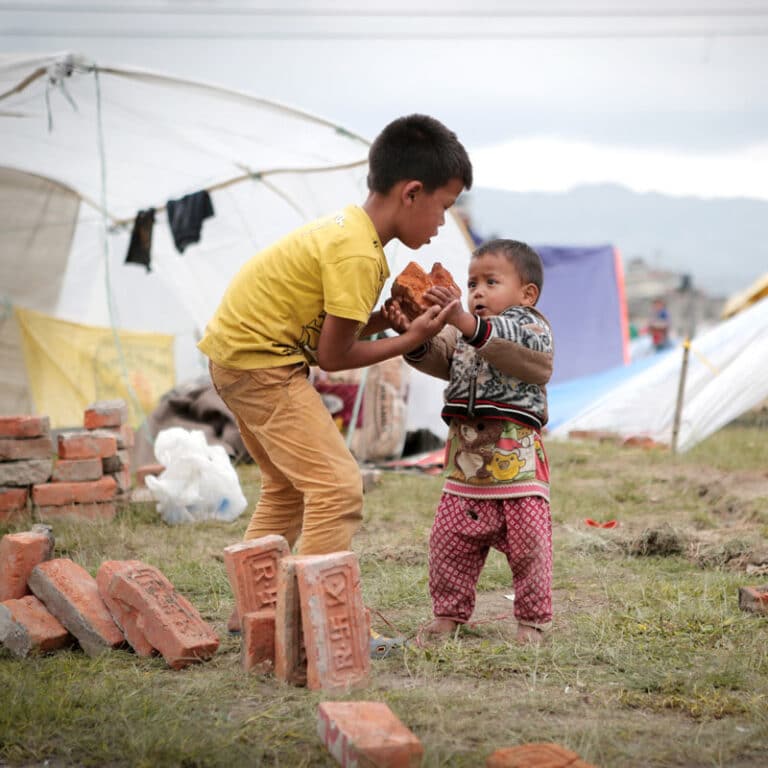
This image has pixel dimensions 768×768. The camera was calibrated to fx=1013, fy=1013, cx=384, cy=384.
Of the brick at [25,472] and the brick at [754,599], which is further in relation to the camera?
the brick at [25,472]

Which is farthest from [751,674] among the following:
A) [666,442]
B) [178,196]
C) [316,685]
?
[178,196]

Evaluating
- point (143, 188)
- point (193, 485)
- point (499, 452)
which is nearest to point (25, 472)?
Answer: point (193, 485)

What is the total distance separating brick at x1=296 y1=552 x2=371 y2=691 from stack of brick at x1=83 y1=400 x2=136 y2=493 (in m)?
3.30

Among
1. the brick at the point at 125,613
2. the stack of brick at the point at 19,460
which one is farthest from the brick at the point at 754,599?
the stack of brick at the point at 19,460

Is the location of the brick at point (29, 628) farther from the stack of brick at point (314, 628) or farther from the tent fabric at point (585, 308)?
the tent fabric at point (585, 308)

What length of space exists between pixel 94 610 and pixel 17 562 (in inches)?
15.0

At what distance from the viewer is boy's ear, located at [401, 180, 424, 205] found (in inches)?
116

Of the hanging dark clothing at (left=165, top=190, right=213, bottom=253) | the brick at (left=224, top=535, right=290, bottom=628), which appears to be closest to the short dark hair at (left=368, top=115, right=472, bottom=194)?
the brick at (left=224, top=535, right=290, bottom=628)

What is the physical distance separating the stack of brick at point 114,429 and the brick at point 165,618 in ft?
8.70

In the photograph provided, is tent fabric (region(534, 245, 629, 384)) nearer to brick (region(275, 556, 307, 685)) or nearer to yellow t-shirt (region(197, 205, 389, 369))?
yellow t-shirt (region(197, 205, 389, 369))

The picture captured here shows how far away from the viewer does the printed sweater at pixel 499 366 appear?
3057mm

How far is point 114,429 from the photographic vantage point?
5953 mm

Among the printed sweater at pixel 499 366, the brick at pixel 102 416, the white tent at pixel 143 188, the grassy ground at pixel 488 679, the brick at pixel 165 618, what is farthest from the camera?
the white tent at pixel 143 188

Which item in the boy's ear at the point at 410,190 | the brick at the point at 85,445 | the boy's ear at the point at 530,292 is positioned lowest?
the brick at the point at 85,445
